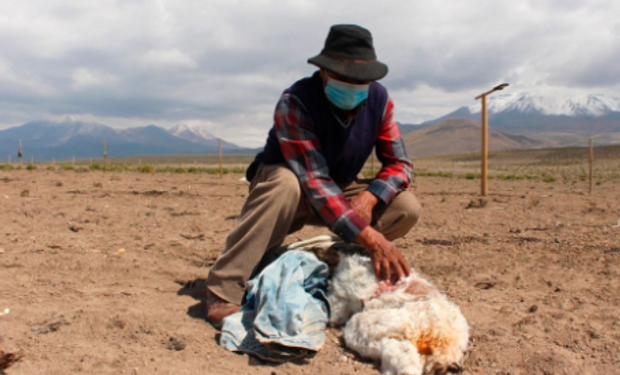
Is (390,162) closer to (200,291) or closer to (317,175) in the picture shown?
(317,175)

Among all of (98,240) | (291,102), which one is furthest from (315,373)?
(98,240)

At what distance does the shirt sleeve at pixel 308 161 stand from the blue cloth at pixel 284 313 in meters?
0.29

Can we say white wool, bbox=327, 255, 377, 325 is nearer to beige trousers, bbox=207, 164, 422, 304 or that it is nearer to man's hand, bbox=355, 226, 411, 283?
man's hand, bbox=355, 226, 411, 283

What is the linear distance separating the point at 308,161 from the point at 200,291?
3.58 feet

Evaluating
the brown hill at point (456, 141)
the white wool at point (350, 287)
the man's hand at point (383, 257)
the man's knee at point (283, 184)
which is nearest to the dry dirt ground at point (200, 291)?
the white wool at point (350, 287)

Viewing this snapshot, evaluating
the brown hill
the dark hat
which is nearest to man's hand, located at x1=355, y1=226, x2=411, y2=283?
the dark hat

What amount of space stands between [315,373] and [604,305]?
1.81 m

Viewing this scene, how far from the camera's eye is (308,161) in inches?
105

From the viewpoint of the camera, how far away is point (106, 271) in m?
3.40

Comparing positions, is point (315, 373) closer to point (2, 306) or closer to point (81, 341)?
point (81, 341)

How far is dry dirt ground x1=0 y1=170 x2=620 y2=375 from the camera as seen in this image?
2.19m

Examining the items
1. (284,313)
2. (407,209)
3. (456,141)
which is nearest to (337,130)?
(407,209)

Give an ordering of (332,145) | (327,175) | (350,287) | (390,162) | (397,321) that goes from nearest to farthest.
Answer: (397,321)
(350,287)
(327,175)
(332,145)
(390,162)

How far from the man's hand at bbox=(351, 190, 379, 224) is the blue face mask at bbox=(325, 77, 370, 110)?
468 mm
